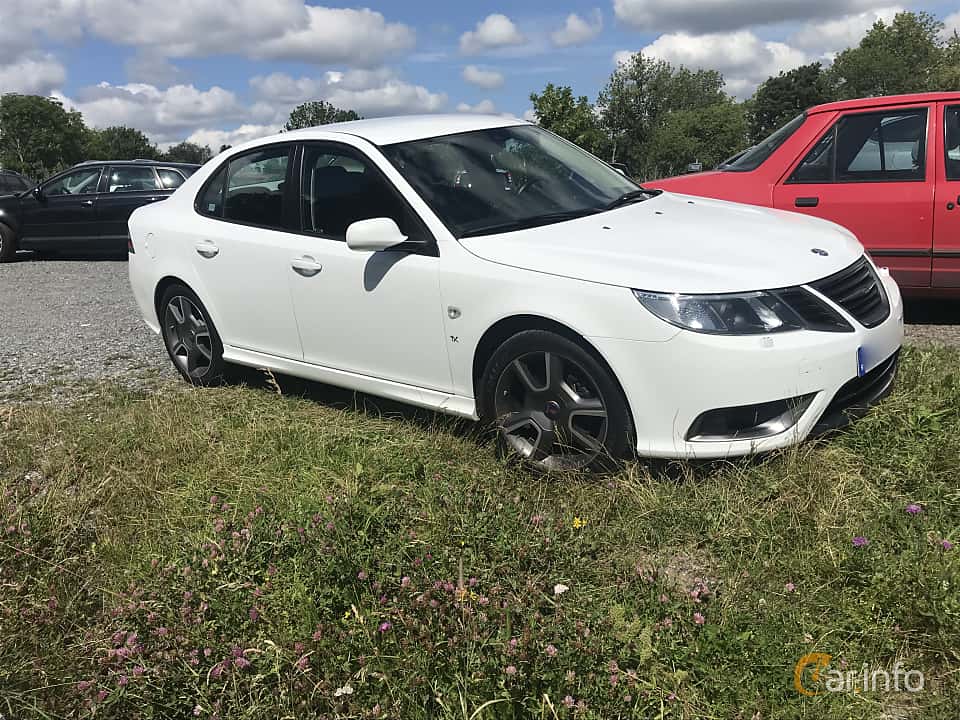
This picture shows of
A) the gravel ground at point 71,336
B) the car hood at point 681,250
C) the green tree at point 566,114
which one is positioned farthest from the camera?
the green tree at point 566,114

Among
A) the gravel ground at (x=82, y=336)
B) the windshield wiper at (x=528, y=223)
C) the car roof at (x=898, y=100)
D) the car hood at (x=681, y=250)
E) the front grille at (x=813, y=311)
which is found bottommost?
the gravel ground at (x=82, y=336)

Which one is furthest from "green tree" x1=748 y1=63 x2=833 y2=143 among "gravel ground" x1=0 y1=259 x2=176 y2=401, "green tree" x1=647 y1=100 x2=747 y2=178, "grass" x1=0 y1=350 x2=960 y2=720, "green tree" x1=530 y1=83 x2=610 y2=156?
"grass" x1=0 y1=350 x2=960 y2=720

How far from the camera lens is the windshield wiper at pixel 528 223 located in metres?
4.05

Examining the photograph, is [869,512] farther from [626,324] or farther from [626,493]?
[626,324]

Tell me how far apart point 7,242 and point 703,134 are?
87.4 m

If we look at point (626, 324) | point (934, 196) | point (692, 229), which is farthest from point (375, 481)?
point (934, 196)

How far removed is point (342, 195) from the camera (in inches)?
181

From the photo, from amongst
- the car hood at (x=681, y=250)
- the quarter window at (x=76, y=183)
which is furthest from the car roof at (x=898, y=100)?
the quarter window at (x=76, y=183)

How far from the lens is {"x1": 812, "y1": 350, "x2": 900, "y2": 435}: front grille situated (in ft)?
11.9

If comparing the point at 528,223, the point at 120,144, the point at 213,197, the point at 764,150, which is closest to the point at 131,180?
the point at 213,197

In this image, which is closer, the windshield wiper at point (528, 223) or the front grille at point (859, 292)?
the front grille at point (859, 292)

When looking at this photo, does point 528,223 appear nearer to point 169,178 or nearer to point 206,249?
point 206,249

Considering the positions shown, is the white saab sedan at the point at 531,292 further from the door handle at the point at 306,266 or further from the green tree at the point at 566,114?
the green tree at the point at 566,114

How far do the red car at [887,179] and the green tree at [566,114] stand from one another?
222ft
